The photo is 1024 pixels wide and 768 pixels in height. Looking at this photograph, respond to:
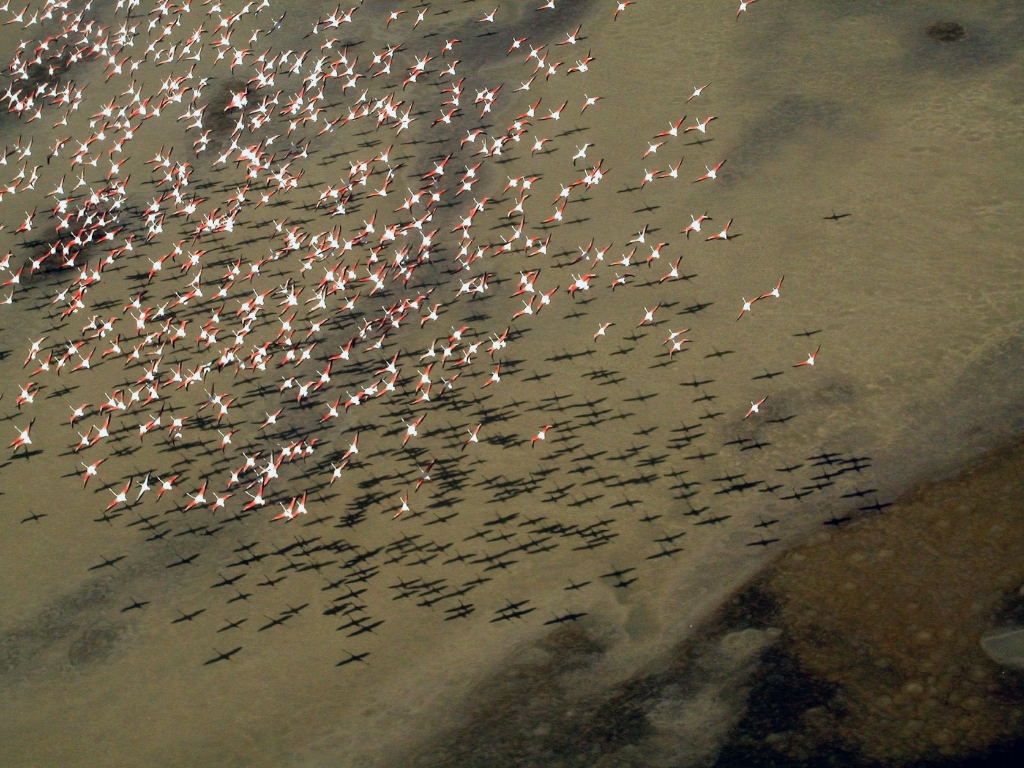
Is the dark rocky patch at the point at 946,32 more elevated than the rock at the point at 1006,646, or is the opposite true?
the dark rocky patch at the point at 946,32

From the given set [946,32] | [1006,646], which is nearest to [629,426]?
[1006,646]

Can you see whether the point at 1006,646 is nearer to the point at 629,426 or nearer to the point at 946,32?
the point at 629,426

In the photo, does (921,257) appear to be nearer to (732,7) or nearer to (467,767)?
(732,7)

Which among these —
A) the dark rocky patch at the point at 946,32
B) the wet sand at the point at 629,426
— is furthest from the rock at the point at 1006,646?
the dark rocky patch at the point at 946,32

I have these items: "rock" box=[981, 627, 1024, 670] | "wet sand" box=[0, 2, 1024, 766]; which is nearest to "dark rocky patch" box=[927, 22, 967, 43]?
"wet sand" box=[0, 2, 1024, 766]

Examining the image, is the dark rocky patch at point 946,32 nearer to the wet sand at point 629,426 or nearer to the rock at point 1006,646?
the wet sand at point 629,426

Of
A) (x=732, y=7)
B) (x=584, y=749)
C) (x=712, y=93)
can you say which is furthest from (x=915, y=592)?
(x=732, y=7)

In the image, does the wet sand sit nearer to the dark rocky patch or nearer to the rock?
the dark rocky patch

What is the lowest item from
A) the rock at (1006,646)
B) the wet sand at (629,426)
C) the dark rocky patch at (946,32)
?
the rock at (1006,646)
